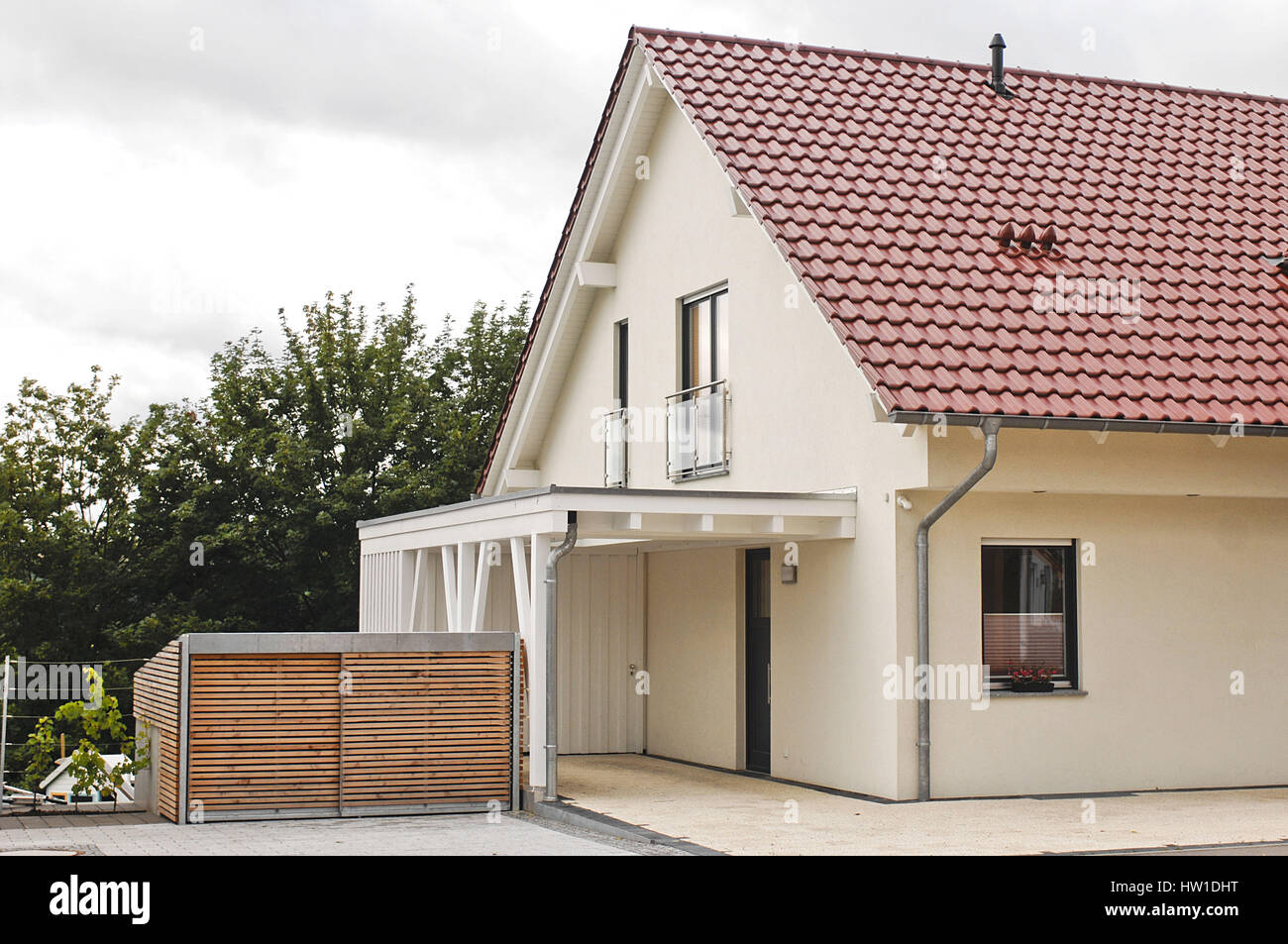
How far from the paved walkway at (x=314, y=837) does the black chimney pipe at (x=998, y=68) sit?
10.1 m

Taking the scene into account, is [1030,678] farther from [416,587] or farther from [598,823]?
[416,587]

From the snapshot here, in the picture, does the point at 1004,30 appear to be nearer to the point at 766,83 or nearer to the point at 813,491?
the point at 766,83

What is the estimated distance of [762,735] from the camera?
53.0 feet

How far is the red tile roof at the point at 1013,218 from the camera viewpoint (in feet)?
44.2

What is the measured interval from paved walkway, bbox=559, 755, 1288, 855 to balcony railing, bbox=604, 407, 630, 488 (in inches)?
183

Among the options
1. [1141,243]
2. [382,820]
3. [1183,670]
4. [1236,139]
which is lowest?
[382,820]

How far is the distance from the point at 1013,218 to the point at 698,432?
3980mm

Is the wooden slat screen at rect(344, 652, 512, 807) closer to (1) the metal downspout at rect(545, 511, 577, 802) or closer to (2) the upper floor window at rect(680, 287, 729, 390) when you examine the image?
(1) the metal downspout at rect(545, 511, 577, 802)

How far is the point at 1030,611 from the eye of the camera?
14250 mm

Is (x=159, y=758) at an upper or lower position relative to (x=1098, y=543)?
lower

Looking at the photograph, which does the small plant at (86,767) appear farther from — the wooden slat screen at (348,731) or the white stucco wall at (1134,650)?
the white stucco wall at (1134,650)
